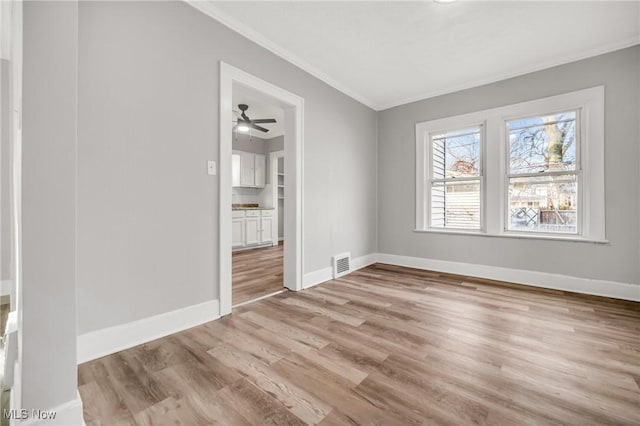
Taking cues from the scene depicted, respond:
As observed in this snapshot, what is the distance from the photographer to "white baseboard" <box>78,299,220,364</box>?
5.31 ft

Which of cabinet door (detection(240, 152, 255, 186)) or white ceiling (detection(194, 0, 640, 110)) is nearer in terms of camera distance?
white ceiling (detection(194, 0, 640, 110))

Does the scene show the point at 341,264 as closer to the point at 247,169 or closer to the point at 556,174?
the point at 556,174

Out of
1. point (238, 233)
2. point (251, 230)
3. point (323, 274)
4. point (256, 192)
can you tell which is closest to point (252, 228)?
point (251, 230)

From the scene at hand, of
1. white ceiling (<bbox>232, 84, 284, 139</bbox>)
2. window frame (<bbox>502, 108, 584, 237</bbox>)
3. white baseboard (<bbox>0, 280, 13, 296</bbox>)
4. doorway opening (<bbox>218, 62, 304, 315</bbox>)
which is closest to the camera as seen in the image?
white baseboard (<bbox>0, 280, 13, 296</bbox>)

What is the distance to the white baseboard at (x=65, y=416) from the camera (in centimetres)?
97

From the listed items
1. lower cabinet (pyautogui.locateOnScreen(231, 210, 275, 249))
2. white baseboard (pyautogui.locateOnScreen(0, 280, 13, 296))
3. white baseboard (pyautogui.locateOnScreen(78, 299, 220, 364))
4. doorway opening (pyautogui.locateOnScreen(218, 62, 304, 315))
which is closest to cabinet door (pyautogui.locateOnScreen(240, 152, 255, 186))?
lower cabinet (pyautogui.locateOnScreen(231, 210, 275, 249))

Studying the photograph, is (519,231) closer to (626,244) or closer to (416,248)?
(626,244)

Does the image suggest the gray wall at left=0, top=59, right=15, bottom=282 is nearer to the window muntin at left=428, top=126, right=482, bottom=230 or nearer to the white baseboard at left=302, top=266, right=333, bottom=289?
the white baseboard at left=302, top=266, right=333, bottom=289

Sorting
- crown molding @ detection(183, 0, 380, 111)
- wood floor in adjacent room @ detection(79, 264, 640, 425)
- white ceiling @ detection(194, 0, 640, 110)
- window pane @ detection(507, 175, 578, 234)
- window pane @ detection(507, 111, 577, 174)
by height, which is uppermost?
white ceiling @ detection(194, 0, 640, 110)

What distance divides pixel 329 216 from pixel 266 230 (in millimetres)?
3188

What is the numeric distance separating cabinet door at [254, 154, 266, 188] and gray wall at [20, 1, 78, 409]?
18.5ft

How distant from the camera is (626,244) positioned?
8.80ft

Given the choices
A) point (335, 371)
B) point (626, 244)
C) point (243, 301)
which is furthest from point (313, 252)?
point (626, 244)

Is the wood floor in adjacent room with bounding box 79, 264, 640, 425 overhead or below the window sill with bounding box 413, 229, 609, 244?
below
